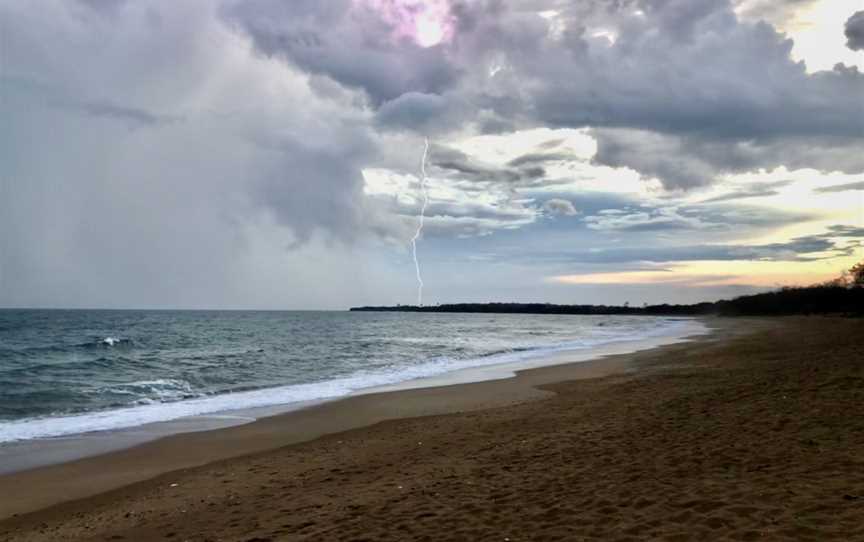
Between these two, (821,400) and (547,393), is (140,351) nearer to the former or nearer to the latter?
(547,393)

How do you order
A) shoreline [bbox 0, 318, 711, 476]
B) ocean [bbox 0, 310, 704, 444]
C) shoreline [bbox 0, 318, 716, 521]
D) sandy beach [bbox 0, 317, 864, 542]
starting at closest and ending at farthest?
sandy beach [bbox 0, 317, 864, 542] → shoreline [bbox 0, 318, 716, 521] → shoreline [bbox 0, 318, 711, 476] → ocean [bbox 0, 310, 704, 444]

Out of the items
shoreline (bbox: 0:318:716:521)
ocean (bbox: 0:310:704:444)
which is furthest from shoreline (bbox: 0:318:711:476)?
ocean (bbox: 0:310:704:444)

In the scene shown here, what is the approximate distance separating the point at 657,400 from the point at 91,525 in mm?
11283

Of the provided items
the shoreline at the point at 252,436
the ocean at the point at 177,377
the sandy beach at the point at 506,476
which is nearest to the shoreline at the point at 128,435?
the shoreline at the point at 252,436

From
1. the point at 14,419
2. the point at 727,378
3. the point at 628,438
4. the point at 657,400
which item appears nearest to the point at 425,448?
the point at 628,438

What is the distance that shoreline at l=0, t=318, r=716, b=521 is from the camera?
9.72 metres

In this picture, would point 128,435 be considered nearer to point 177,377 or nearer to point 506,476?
point 506,476

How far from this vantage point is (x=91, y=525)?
7609 mm

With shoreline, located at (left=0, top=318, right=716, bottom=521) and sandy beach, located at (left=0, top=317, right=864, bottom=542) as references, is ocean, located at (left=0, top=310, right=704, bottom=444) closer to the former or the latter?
shoreline, located at (left=0, top=318, right=716, bottom=521)

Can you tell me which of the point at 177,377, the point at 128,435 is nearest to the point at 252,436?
the point at 128,435

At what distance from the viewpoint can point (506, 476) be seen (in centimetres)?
800

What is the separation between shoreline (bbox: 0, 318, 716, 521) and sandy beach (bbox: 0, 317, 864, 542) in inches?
2.7

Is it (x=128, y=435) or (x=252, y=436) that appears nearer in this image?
(x=252, y=436)

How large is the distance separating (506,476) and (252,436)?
7.33m
